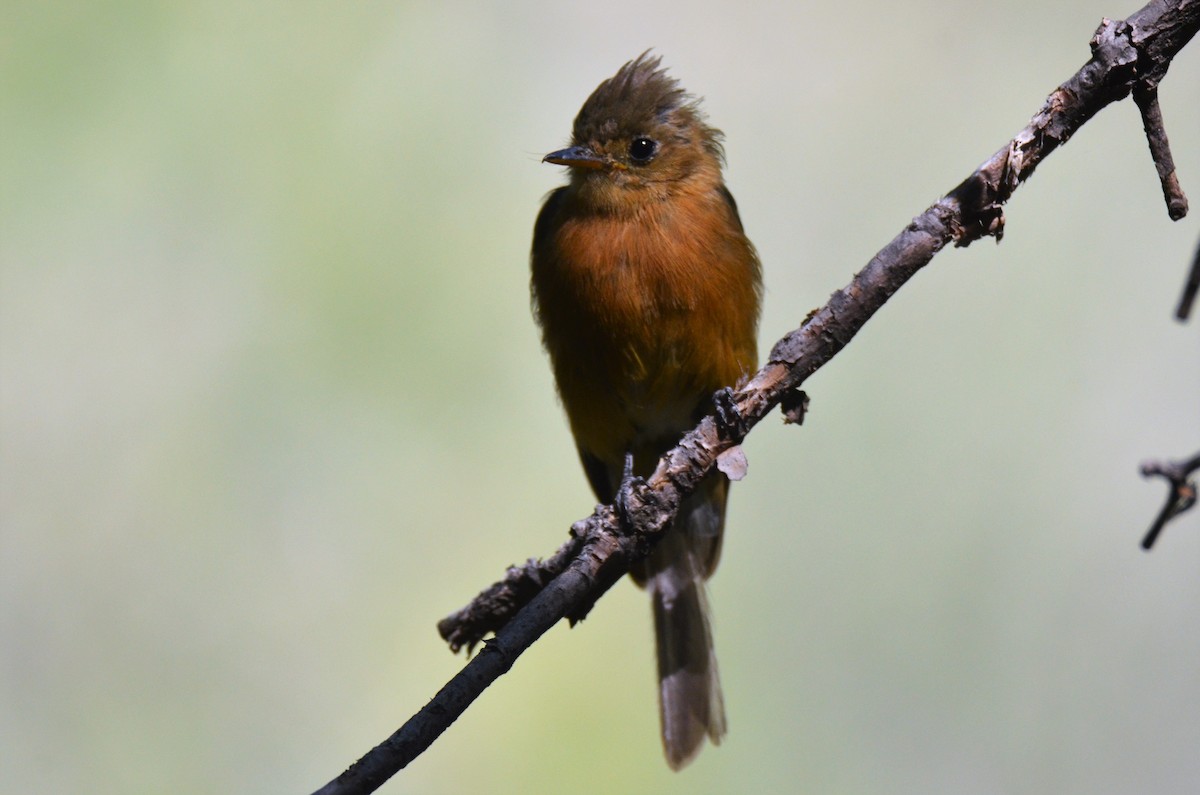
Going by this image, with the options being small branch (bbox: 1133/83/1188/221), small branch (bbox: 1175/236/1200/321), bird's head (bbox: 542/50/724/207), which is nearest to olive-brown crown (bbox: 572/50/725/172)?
bird's head (bbox: 542/50/724/207)

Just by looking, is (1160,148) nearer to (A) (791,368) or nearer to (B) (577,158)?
(A) (791,368)

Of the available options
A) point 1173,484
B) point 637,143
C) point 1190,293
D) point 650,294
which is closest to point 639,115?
point 637,143

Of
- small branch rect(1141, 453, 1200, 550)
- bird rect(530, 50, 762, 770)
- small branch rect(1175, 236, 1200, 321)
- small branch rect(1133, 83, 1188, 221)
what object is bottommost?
small branch rect(1141, 453, 1200, 550)

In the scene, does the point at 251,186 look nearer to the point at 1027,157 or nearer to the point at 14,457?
the point at 14,457

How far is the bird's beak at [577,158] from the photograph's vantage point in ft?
13.1

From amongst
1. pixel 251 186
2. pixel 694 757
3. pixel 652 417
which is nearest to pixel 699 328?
pixel 652 417

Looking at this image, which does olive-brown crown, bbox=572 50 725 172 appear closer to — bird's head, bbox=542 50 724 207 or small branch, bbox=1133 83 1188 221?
bird's head, bbox=542 50 724 207

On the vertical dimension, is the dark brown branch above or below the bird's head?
below

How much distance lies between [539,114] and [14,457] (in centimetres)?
276

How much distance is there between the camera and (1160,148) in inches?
83.3

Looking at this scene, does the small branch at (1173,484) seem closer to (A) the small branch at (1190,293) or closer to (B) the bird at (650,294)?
(A) the small branch at (1190,293)

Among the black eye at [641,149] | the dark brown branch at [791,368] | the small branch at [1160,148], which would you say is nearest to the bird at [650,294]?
the black eye at [641,149]

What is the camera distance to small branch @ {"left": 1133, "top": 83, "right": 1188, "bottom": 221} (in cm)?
208

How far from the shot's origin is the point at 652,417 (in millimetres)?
4113
